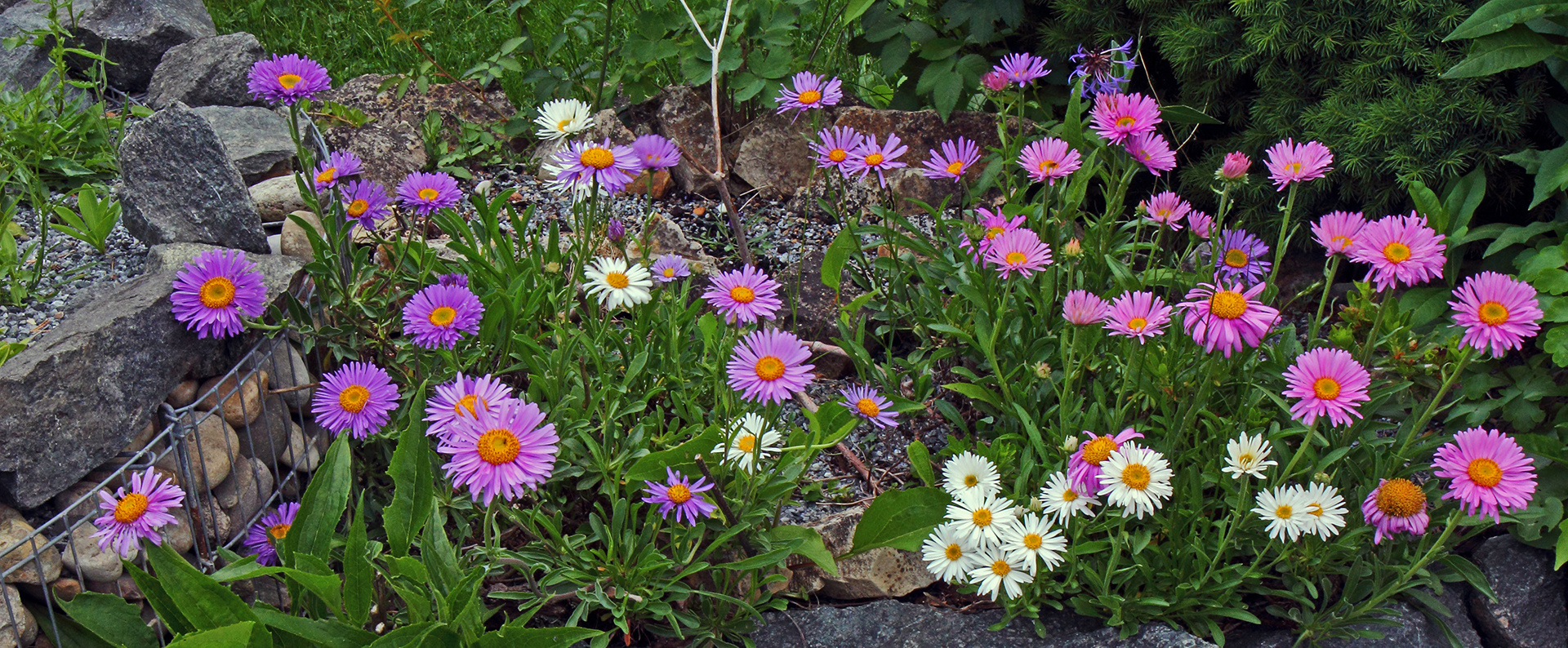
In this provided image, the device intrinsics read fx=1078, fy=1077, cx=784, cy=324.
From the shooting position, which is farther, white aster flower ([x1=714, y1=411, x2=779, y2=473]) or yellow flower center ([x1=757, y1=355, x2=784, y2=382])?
white aster flower ([x1=714, y1=411, x2=779, y2=473])

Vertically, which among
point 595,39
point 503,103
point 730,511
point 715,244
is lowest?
point 730,511

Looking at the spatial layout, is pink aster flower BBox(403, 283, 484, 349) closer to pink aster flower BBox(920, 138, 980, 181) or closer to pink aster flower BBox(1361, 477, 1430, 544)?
pink aster flower BBox(920, 138, 980, 181)

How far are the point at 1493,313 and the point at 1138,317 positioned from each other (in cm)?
49

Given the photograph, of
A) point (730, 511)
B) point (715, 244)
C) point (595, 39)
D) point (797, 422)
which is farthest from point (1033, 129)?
point (730, 511)

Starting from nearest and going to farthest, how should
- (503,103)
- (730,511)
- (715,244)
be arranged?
(730,511), (715,244), (503,103)

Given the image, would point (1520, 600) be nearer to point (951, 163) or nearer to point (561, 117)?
point (951, 163)

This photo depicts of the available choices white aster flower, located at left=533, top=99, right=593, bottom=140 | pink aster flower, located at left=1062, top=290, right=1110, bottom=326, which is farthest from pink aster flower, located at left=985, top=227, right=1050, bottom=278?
white aster flower, located at left=533, top=99, right=593, bottom=140

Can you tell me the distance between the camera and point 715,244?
9.37 feet

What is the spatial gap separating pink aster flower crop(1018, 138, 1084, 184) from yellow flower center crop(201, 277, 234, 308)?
1434 millimetres

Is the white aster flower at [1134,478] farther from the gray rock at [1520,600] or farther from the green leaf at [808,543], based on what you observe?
the gray rock at [1520,600]

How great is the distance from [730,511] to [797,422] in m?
0.63

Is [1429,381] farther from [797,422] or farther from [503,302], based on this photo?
[503,302]

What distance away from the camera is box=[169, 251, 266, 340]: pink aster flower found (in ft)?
5.87

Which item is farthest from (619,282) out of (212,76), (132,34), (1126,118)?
(132,34)
